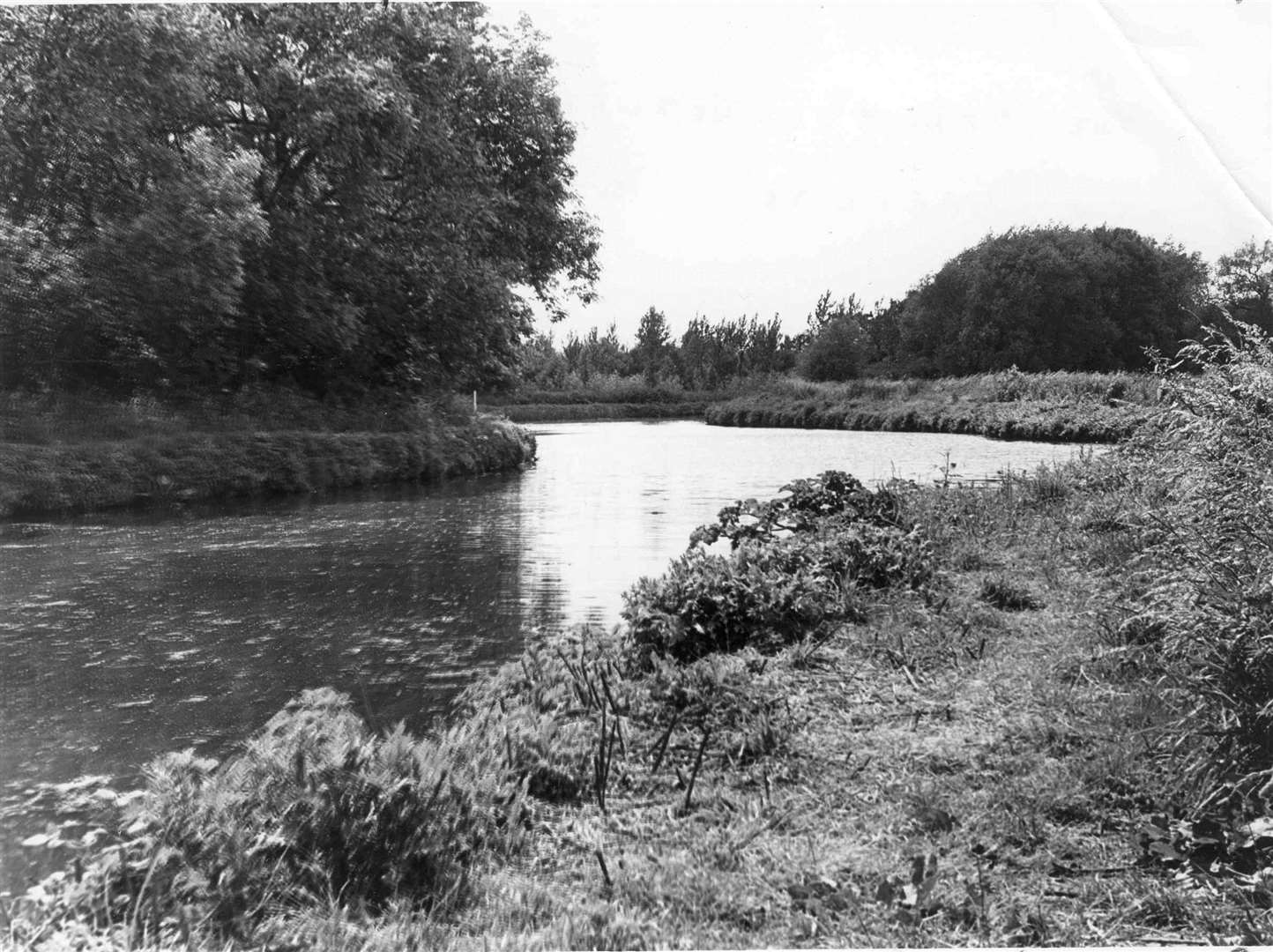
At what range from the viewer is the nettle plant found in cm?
438

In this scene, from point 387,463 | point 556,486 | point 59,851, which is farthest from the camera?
point 387,463

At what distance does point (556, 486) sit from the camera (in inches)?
388

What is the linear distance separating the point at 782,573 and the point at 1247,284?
2.88 meters

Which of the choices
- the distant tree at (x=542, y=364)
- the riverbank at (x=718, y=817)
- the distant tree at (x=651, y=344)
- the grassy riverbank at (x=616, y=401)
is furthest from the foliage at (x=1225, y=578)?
the distant tree at (x=542, y=364)

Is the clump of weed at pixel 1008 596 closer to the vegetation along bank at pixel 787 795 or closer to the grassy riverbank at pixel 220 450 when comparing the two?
the vegetation along bank at pixel 787 795

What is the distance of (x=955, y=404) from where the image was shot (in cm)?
802

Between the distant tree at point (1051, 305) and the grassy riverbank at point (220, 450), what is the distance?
18.1ft

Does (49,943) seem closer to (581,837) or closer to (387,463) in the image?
(581,837)

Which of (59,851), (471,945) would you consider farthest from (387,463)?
(471,945)

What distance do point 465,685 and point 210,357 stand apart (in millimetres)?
6780

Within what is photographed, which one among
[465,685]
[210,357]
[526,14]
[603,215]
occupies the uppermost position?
[526,14]

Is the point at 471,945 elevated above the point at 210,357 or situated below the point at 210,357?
below

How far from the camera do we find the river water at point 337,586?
11.4ft

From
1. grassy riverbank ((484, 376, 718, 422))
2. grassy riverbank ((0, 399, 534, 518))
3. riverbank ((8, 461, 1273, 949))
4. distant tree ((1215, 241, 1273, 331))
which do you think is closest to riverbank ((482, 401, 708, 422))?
grassy riverbank ((484, 376, 718, 422))
